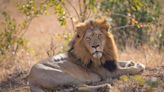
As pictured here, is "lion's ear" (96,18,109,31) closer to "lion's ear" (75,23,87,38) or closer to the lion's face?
the lion's face

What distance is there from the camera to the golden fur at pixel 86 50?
8031 millimetres

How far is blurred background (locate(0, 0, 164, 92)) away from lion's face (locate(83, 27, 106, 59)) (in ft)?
3.95

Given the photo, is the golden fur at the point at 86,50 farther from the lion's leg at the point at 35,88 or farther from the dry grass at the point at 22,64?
the dry grass at the point at 22,64

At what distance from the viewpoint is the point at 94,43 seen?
7898 millimetres

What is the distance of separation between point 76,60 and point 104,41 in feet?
1.72

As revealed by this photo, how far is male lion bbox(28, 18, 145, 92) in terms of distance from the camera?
7.89 metres

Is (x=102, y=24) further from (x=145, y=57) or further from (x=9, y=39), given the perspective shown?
(x=9, y=39)

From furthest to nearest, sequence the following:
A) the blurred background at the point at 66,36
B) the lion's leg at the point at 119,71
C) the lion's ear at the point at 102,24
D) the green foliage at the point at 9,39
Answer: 1. the green foliage at the point at 9,39
2. the blurred background at the point at 66,36
3. the lion's leg at the point at 119,71
4. the lion's ear at the point at 102,24

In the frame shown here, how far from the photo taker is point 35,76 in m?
7.91

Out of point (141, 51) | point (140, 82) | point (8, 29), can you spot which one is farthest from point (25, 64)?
point (140, 82)

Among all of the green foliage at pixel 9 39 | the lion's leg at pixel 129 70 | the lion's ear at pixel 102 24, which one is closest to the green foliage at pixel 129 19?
the green foliage at pixel 9 39

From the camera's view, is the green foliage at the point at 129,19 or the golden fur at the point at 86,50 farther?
the green foliage at the point at 129,19

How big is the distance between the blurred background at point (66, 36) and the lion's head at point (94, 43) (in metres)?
0.99

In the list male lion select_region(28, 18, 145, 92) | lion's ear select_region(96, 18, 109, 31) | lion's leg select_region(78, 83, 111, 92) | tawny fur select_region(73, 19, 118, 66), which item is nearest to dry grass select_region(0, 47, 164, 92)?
male lion select_region(28, 18, 145, 92)
